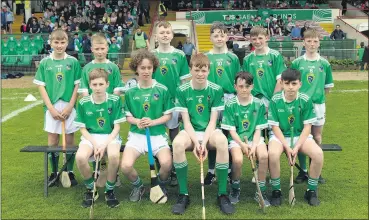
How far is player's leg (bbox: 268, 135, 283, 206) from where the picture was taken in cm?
600

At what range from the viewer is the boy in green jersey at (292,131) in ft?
19.9

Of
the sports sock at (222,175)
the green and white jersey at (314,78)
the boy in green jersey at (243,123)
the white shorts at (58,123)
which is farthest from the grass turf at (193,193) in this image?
the green and white jersey at (314,78)

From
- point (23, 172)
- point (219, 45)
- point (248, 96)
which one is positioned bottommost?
point (23, 172)

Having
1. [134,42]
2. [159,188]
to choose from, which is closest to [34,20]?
[134,42]

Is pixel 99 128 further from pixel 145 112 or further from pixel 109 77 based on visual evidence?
pixel 109 77

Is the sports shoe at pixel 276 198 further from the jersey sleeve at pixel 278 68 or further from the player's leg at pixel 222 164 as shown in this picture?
the jersey sleeve at pixel 278 68

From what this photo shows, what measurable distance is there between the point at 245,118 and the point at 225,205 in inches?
39.1

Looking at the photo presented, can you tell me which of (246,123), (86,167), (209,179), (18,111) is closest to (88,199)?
(86,167)

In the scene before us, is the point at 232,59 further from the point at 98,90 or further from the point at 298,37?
the point at 298,37

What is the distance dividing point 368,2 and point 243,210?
30.6 metres

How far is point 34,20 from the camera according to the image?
25.6 meters

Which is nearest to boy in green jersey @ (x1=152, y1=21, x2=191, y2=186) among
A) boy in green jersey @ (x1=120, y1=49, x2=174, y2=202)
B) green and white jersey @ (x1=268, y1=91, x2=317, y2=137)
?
boy in green jersey @ (x1=120, y1=49, x2=174, y2=202)

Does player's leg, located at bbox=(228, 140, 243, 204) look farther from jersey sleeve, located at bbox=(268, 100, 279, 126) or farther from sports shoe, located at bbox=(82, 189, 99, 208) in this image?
sports shoe, located at bbox=(82, 189, 99, 208)

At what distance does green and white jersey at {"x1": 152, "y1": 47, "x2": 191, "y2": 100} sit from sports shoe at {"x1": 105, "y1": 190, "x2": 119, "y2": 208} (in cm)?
147
